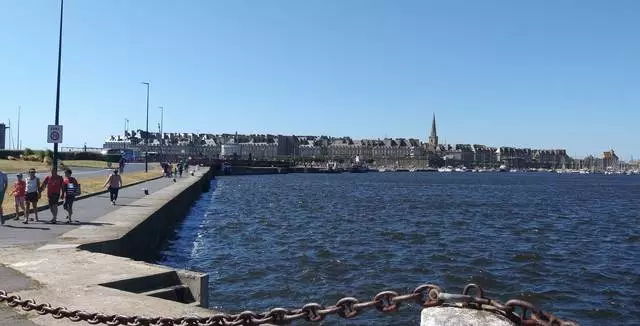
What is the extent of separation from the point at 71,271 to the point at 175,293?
1664 mm

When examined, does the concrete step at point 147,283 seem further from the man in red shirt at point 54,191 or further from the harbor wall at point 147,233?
the man in red shirt at point 54,191

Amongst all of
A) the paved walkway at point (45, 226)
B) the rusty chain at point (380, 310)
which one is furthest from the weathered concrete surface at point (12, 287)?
the paved walkway at point (45, 226)

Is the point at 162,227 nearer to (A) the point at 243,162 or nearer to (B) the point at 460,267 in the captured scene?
(B) the point at 460,267

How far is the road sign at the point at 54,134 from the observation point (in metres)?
22.3

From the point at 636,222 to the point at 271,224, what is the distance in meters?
20.1

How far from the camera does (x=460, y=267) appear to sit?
58.7 feet

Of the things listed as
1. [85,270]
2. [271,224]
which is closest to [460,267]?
[85,270]

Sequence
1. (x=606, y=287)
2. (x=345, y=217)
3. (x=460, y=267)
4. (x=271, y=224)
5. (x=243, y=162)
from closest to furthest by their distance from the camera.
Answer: (x=606, y=287) → (x=460, y=267) → (x=271, y=224) → (x=345, y=217) → (x=243, y=162)

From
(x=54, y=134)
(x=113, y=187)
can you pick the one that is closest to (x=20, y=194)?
(x=54, y=134)

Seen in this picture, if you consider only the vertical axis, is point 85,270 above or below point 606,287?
above

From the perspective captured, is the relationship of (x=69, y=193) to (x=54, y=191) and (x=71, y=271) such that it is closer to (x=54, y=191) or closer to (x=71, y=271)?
(x=54, y=191)

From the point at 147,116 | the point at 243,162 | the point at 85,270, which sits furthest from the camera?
the point at 243,162

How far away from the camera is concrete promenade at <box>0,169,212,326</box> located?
759cm

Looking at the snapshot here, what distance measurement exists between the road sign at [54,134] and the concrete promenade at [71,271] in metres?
4.95
